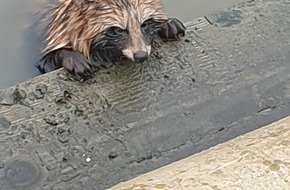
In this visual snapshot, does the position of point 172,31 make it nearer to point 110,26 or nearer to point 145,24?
point 145,24

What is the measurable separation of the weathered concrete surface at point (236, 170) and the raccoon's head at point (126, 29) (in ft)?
4.85

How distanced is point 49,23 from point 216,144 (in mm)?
2038

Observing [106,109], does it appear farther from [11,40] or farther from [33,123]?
[11,40]

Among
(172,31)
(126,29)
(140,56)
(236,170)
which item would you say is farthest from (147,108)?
(236,170)

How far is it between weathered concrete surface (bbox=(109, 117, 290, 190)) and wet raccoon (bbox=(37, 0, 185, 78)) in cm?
131

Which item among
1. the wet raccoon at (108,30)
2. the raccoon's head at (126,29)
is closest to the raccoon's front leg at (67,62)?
the wet raccoon at (108,30)

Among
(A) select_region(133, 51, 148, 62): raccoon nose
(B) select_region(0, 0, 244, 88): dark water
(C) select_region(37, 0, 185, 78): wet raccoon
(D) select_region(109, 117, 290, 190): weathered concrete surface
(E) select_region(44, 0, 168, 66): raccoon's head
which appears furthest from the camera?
(B) select_region(0, 0, 244, 88): dark water

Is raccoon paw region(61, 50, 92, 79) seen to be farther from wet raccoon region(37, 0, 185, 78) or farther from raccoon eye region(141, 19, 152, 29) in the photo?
raccoon eye region(141, 19, 152, 29)

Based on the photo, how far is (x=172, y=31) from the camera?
4645 mm

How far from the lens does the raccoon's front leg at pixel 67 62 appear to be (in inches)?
172

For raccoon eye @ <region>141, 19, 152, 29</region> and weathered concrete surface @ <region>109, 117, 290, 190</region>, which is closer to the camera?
weathered concrete surface @ <region>109, 117, 290, 190</region>

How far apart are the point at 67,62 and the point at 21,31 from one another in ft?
4.34

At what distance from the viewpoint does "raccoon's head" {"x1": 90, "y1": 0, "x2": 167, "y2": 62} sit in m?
4.89

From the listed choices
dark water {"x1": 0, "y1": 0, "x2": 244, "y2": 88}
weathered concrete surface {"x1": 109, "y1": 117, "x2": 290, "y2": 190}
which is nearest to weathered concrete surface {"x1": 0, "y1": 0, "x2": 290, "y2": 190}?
weathered concrete surface {"x1": 109, "y1": 117, "x2": 290, "y2": 190}
